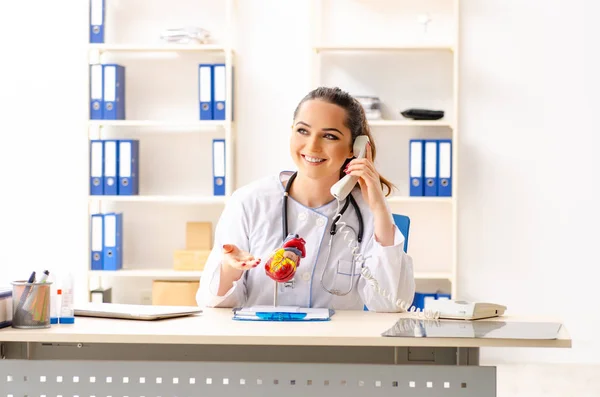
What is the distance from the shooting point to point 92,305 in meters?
2.40

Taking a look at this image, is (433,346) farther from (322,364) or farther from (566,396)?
(566,396)

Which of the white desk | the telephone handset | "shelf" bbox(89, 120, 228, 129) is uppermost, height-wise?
"shelf" bbox(89, 120, 228, 129)

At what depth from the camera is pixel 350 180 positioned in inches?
100

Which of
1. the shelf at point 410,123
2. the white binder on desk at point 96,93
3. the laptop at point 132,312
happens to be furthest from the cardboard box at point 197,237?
the laptop at point 132,312

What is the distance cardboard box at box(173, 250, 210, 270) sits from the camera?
460 cm

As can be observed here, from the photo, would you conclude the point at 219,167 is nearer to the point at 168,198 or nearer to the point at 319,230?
the point at 168,198

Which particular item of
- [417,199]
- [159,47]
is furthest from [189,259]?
[417,199]

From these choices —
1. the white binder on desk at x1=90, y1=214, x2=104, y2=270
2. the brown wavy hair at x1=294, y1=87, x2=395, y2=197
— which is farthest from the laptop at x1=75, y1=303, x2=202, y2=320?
the white binder on desk at x1=90, y1=214, x2=104, y2=270

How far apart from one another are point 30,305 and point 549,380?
10.2 feet

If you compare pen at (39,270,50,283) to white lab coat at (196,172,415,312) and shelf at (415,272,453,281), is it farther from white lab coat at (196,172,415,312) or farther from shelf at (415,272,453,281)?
shelf at (415,272,453,281)

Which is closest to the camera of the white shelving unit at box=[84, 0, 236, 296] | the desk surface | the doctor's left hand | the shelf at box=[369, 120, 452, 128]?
the desk surface

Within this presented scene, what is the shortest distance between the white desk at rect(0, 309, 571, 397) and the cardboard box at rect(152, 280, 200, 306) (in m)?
2.36

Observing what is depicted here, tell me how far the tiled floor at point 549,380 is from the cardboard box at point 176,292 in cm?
165

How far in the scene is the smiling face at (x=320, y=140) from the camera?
102 inches
